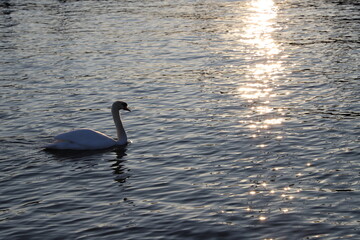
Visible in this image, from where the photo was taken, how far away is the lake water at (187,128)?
44.5 ft

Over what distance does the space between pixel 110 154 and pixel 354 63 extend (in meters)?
13.7

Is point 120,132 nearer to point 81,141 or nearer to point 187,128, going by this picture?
point 81,141

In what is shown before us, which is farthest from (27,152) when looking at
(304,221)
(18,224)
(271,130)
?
(304,221)

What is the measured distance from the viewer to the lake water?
44.5 ft

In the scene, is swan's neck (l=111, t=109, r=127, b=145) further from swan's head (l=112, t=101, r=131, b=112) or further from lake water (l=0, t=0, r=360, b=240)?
lake water (l=0, t=0, r=360, b=240)

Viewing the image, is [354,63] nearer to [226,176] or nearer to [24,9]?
[226,176]

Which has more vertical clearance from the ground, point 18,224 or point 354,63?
point 354,63

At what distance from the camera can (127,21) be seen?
41250 millimetres

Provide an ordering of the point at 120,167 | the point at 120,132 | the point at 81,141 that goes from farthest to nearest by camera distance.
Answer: the point at 120,132 → the point at 81,141 → the point at 120,167

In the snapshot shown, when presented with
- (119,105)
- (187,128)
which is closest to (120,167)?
(119,105)

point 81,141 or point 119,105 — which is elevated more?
point 119,105

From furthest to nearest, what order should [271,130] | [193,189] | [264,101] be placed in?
[264,101] < [271,130] < [193,189]

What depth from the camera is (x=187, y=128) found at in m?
20.3

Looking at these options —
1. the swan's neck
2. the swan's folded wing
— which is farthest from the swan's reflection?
the swan's folded wing
